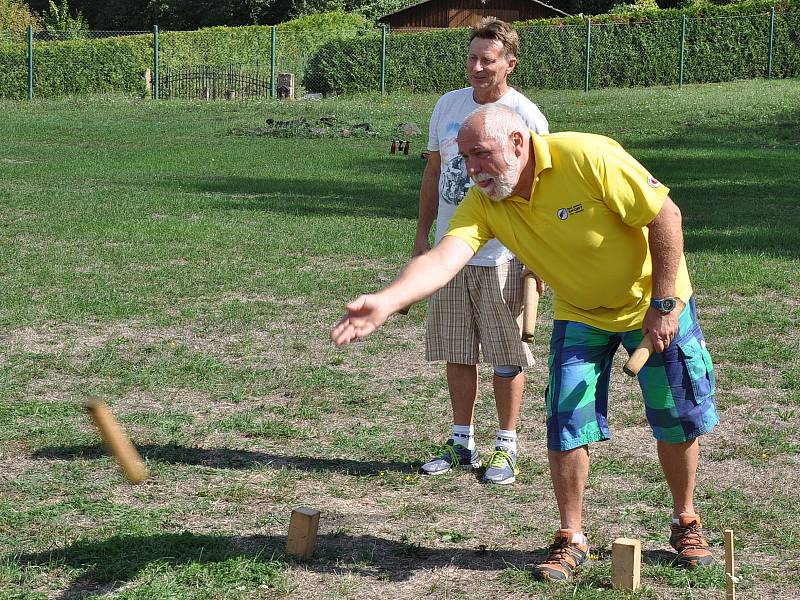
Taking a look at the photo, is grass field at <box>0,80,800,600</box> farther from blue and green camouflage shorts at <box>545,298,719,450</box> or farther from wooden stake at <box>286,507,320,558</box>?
blue and green camouflage shorts at <box>545,298,719,450</box>

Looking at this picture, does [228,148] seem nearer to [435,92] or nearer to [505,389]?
[435,92]

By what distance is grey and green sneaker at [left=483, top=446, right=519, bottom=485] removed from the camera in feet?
17.0

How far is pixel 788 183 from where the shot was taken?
1555 centimetres

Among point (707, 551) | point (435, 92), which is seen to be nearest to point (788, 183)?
point (707, 551)

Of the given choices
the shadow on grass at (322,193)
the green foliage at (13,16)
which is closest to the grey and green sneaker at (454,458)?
the shadow on grass at (322,193)

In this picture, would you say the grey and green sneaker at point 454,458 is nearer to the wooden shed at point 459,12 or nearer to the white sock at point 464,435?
the white sock at point 464,435

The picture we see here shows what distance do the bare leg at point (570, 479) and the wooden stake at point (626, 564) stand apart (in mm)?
241

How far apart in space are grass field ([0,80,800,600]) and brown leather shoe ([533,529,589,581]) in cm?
5

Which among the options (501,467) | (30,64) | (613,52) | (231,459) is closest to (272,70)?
(30,64)

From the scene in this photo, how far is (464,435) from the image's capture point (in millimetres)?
5379

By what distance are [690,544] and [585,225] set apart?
133cm

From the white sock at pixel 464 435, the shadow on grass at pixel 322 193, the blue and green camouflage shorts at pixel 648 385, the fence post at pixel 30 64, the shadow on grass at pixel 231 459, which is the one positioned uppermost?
the fence post at pixel 30 64

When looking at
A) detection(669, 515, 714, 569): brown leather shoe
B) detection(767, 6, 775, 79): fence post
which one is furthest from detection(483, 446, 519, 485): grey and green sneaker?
detection(767, 6, 775, 79): fence post

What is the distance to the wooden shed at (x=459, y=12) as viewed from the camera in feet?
165
